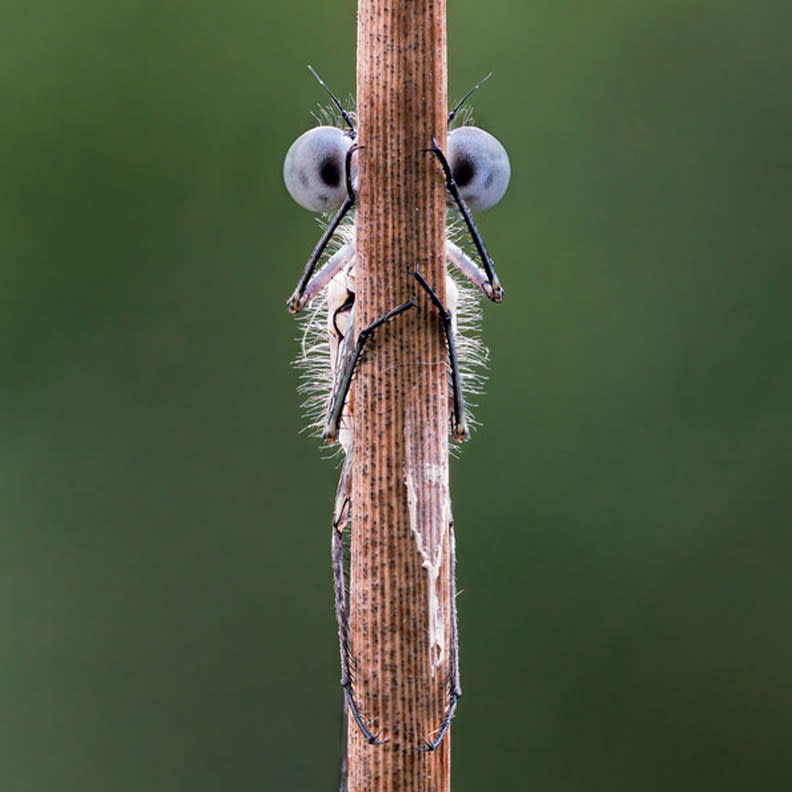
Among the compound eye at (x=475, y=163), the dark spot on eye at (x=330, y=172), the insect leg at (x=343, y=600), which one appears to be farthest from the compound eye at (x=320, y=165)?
the insect leg at (x=343, y=600)

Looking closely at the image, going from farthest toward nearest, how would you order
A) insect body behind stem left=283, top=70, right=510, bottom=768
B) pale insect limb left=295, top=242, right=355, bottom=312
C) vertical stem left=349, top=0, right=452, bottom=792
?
pale insect limb left=295, top=242, right=355, bottom=312 → insect body behind stem left=283, top=70, right=510, bottom=768 → vertical stem left=349, top=0, right=452, bottom=792

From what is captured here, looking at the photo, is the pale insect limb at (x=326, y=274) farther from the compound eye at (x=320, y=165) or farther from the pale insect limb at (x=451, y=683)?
the pale insect limb at (x=451, y=683)

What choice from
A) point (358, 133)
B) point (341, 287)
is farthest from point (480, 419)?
point (358, 133)

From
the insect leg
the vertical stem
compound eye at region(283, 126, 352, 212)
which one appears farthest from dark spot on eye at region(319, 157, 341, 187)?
the insect leg

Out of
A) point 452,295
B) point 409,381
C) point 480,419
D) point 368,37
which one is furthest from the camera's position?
point 480,419

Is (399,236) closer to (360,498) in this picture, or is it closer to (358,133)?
(358,133)

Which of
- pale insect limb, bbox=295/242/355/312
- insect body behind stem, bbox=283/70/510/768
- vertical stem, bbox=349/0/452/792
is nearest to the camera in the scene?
vertical stem, bbox=349/0/452/792

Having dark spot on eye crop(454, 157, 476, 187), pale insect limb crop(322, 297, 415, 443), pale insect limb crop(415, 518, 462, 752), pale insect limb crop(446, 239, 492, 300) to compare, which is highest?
pale insect limb crop(446, 239, 492, 300)

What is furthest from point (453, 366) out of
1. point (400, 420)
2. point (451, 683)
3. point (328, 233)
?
point (451, 683)

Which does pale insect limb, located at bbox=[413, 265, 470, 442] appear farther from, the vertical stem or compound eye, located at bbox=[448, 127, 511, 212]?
compound eye, located at bbox=[448, 127, 511, 212]
